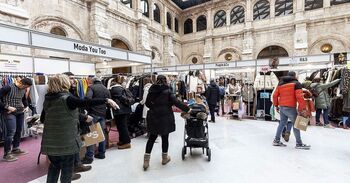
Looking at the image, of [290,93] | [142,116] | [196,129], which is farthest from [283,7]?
[196,129]

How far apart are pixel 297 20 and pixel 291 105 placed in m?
15.3

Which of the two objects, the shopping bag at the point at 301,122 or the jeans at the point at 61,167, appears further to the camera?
the shopping bag at the point at 301,122

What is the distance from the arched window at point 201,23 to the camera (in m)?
20.9

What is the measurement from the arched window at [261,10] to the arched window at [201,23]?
4730 millimetres

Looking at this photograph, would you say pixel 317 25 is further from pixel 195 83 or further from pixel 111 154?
pixel 111 154

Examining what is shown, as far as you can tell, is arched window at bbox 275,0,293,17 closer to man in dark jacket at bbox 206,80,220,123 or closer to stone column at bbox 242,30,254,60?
stone column at bbox 242,30,254,60

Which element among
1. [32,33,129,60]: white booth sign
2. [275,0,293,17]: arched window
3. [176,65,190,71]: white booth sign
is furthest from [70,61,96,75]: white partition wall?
[275,0,293,17]: arched window

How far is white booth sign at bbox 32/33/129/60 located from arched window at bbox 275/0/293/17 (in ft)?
55.1

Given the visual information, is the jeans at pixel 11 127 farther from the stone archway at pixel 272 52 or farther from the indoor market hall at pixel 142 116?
the stone archway at pixel 272 52

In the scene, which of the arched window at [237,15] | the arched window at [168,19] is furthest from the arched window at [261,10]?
the arched window at [168,19]

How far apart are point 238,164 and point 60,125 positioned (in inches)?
109

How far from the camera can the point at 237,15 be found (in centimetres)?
1925

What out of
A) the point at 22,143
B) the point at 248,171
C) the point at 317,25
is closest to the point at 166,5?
the point at 317,25

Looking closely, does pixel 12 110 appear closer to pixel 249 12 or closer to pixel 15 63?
pixel 15 63
